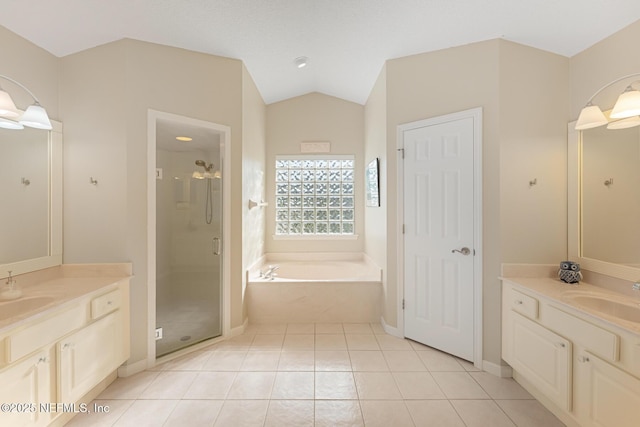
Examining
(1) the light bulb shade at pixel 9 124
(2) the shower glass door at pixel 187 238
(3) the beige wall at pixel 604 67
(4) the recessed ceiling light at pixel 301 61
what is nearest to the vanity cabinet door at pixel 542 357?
(3) the beige wall at pixel 604 67

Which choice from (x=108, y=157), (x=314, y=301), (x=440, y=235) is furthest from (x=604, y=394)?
(x=108, y=157)

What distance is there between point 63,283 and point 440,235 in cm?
300

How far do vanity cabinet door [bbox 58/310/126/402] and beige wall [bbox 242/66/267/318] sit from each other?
3.93 ft

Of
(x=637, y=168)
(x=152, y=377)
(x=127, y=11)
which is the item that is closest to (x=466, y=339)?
(x=637, y=168)

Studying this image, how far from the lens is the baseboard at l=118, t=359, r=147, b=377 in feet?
7.23

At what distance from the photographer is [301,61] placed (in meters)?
3.12

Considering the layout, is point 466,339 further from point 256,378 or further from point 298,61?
point 298,61

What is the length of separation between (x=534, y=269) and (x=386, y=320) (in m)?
1.45

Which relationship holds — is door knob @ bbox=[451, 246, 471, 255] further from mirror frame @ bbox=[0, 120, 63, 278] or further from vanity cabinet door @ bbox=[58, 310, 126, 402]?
mirror frame @ bbox=[0, 120, 63, 278]

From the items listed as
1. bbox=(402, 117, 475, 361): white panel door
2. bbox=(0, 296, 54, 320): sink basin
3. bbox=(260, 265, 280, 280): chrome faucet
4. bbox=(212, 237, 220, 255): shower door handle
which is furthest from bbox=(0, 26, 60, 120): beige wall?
bbox=(402, 117, 475, 361): white panel door

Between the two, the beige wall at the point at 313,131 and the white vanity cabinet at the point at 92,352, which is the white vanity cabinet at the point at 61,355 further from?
the beige wall at the point at 313,131

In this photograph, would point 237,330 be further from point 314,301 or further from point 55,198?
point 55,198

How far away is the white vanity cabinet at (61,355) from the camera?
53.9 inches

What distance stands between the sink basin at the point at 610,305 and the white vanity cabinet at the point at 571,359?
0.56 feet
